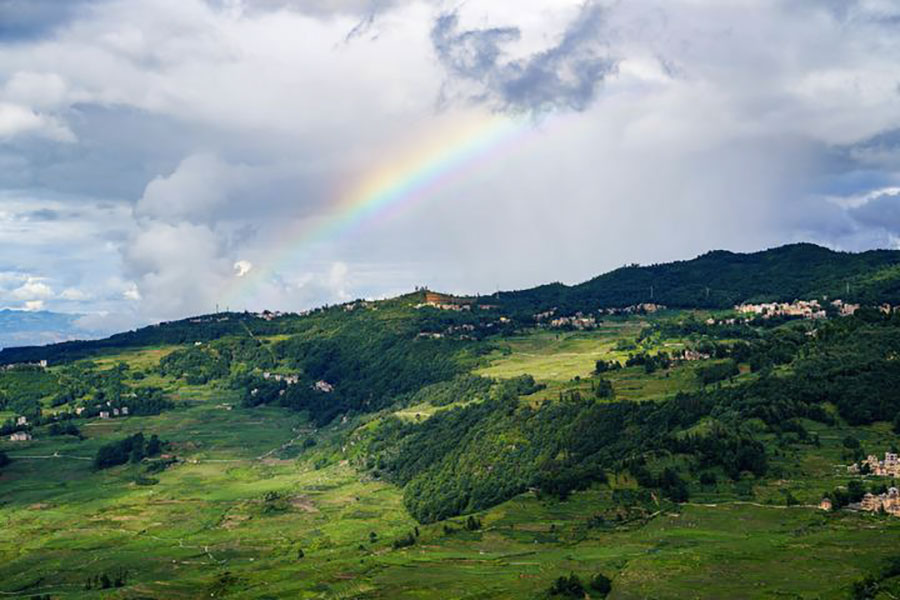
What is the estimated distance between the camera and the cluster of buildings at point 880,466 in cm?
14938

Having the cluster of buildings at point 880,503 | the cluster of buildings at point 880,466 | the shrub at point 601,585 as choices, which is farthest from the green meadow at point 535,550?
the cluster of buildings at point 880,466

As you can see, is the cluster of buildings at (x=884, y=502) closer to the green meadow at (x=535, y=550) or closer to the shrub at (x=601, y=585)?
the green meadow at (x=535, y=550)

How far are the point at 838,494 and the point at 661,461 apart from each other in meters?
38.6

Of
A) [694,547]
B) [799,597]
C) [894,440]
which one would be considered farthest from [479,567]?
[894,440]

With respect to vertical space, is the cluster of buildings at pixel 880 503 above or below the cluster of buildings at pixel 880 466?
below

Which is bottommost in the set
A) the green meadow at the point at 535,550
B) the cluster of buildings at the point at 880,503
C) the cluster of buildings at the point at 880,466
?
the green meadow at the point at 535,550

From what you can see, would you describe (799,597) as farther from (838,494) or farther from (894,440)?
(894,440)

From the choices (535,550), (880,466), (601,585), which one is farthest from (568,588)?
(880,466)

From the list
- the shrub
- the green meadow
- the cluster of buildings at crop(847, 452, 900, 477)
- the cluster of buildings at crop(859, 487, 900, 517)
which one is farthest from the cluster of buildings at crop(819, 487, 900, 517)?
the shrub

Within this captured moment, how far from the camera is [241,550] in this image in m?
→ 172

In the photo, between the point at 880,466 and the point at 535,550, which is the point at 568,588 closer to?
the point at 535,550

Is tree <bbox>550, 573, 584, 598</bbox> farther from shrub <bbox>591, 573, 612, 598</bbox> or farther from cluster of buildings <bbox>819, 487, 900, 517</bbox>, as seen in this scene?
cluster of buildings <bbox>819, 487, 900, 517</bbox>

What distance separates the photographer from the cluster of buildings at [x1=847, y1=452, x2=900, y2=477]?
490 feet

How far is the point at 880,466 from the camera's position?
151 m
